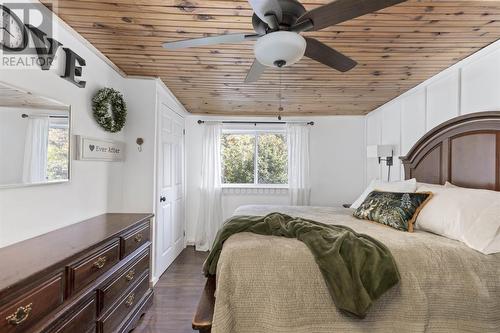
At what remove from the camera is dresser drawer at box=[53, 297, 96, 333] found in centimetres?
135

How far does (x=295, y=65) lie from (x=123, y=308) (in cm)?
247

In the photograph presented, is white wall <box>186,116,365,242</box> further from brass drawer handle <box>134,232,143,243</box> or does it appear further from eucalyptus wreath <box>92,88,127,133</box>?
brass drawer handle <box>134,232,143,243</box>

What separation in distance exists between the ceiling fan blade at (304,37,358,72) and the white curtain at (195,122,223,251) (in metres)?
2.94

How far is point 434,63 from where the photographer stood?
2.54 meters

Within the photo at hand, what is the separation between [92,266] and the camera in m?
1.57

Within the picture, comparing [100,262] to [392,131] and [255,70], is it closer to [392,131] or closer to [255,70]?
[255,70]

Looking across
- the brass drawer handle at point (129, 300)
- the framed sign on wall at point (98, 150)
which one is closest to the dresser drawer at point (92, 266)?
the brass drawer handle at point (129, 300)

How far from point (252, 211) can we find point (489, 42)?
2.40 metres

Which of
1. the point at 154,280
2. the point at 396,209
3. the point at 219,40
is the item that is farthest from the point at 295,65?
the point at 154,280

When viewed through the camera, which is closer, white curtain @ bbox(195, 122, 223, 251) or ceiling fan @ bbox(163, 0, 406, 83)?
ceiling fan @ bbox(163, 0, 406, 83)

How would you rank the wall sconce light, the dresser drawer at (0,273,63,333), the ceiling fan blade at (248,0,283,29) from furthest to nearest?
the wall sconce light
the ceiling fan blade at (248,0,283,29)
the dresser drawer at (0,273,63,333)

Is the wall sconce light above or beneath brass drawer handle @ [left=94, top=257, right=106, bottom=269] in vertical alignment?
above

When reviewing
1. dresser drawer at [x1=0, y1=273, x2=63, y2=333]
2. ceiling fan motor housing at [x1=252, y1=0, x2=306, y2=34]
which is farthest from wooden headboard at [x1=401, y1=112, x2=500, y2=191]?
dresser drawer at [x1=0, y1=273, x2=63, y2=333]

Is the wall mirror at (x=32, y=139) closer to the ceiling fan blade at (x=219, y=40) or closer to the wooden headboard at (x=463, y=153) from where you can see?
the ceiling fan blade at (x=219, y=40)
